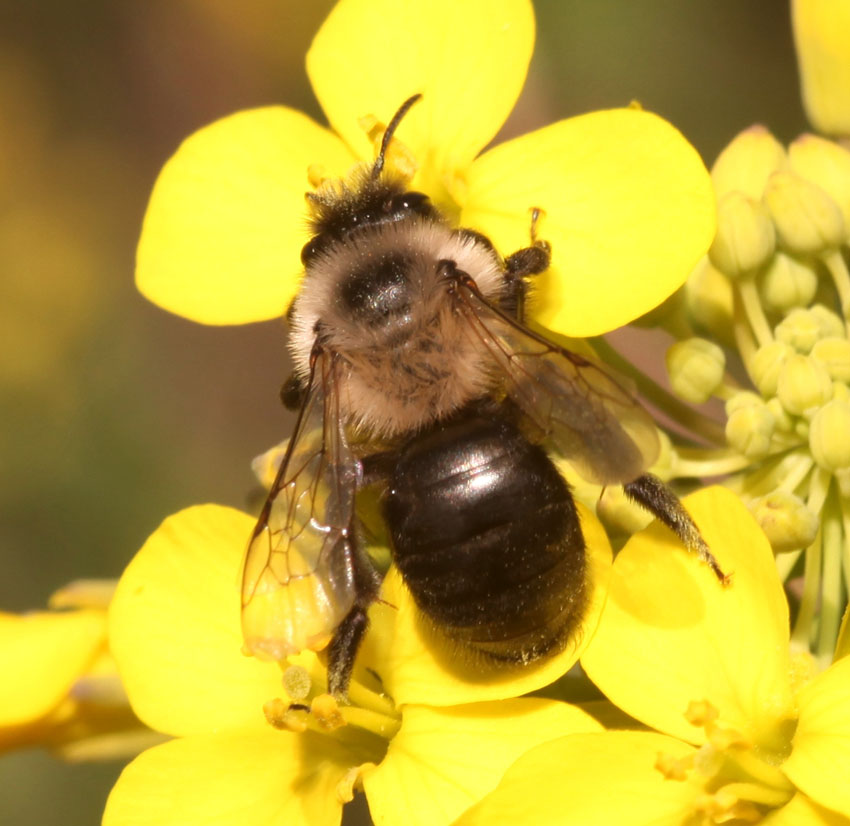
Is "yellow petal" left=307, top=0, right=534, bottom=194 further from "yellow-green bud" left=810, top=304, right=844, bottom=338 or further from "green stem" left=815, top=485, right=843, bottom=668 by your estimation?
"green stem" left=815, top=485, right=843, bottom=668

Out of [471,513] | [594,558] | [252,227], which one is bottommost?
[594,558]

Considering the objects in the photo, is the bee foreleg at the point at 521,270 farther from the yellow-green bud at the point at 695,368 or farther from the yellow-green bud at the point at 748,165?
the yellow-green bud at the point at 748,165

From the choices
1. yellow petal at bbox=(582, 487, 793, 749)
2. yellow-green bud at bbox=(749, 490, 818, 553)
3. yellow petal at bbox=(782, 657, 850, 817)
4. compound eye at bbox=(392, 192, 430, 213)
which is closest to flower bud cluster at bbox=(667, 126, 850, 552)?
yellow-green bud at bbox=(749, 490, 818, 553)

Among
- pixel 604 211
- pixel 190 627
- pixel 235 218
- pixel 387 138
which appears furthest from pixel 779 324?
pixel 190 627

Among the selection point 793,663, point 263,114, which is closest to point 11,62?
point 263,114

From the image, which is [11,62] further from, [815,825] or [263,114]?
[815,825]

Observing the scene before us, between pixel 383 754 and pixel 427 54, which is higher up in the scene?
pixel 427 54

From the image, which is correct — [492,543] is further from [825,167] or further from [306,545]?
[825,167]
